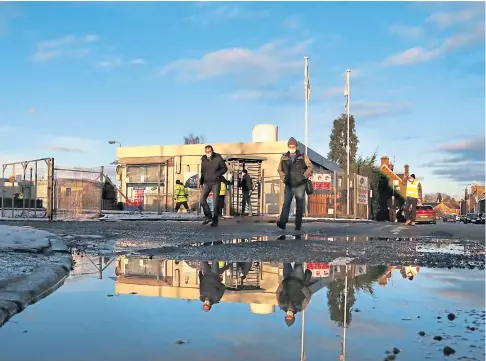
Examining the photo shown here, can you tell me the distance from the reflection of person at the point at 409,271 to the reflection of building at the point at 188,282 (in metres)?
1.01

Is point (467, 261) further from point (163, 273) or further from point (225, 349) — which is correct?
point (225, 349)

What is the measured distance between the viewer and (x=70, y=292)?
14.1ft

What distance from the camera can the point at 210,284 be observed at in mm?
4609

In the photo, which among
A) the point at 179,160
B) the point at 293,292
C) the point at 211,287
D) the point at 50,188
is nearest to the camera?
the point at 293,292

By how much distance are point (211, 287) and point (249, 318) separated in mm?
1072

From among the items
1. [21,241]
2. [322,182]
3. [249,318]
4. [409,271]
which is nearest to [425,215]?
[322,182]

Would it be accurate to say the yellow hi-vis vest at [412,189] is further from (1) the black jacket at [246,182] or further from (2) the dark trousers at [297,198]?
(2) the dark trousers at [297,198]

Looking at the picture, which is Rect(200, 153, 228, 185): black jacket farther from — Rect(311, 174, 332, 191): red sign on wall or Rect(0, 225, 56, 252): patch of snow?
Rect(311, 174, 332, 191): red sign on wall

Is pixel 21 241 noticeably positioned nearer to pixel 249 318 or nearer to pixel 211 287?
pixel 211 287

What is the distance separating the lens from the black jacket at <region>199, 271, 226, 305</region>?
410 centimetres

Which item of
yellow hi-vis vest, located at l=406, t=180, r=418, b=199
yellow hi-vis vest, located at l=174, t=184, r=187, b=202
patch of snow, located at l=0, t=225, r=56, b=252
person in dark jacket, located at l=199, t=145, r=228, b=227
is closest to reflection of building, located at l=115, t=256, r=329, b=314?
patch of snow, located at l=0, t=225, r=56, b=252

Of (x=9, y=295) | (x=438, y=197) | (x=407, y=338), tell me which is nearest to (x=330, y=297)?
(x=407, y=338)

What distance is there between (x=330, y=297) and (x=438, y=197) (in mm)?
162189

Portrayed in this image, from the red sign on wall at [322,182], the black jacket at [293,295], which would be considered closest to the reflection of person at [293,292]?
the black jacket at [293,295]
